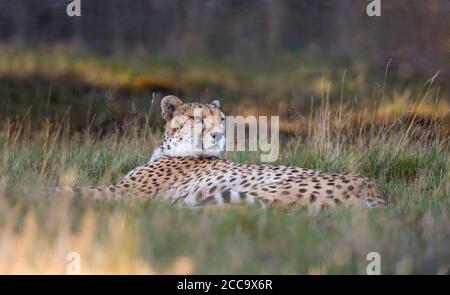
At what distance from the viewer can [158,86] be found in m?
16.2

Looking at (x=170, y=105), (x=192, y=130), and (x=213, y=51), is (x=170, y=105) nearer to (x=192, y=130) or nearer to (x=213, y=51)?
(x=192, y=130)

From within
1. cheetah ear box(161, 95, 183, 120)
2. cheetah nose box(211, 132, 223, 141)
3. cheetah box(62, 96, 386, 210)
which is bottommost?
cheetah box(62, 96, 386, 210)

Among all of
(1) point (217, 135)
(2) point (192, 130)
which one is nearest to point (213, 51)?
(2) point (192, 130)

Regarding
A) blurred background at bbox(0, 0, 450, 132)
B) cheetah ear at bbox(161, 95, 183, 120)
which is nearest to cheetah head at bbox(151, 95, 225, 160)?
cheetah ear at bbox(161, 95, 183, 120)

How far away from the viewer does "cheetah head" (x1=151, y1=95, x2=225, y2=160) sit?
7.12m

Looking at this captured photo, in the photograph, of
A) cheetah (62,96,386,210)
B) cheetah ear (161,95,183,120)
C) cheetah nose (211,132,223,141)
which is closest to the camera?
cheetah (62,96,386,210)

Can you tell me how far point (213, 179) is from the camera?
6.71m

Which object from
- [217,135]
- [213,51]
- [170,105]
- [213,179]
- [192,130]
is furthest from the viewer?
[213,51]

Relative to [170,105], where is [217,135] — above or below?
below

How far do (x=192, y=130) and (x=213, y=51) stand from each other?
412 inches

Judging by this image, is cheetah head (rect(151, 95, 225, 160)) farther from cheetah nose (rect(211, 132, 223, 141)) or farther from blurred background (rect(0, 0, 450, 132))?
blurred background (rect(0, 0, 450, 132))

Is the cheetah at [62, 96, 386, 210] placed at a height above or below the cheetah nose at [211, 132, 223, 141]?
below
